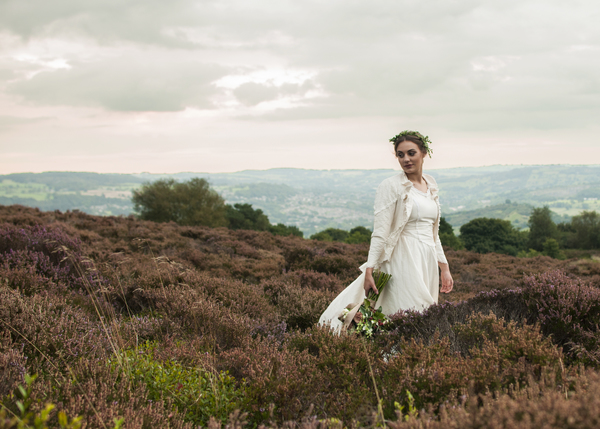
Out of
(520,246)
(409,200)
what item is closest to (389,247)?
(409,200)

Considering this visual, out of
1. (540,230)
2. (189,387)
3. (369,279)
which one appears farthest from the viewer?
(540,230)

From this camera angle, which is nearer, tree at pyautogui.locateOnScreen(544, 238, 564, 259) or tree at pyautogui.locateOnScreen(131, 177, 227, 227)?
tree at pyautogui.locateOnScreen(544, 238, 564, 259)

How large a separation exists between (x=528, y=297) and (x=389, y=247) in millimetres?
1353

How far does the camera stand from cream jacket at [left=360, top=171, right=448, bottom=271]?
12.0 ft

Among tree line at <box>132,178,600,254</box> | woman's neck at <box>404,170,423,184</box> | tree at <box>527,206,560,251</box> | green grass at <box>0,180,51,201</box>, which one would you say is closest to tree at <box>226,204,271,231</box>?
tree line at <box>132,178,600,254</box>

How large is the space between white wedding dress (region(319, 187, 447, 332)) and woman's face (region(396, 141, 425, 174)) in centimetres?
24

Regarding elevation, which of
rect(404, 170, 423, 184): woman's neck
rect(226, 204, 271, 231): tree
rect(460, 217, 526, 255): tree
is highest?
rect(404, 170, 423, 184): woman's neck

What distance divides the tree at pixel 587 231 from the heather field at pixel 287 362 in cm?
5339

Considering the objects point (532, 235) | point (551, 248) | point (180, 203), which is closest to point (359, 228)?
point (551, 248)

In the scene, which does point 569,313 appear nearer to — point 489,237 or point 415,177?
point 415,177

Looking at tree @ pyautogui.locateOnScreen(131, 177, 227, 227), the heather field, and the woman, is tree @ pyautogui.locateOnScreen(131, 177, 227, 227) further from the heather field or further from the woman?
the woman

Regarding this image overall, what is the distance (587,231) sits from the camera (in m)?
46.5

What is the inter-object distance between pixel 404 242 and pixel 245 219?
159ft

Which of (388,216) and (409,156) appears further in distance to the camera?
(409,156)
